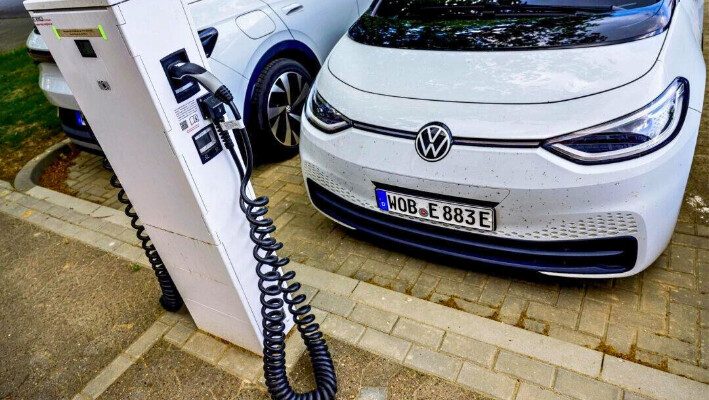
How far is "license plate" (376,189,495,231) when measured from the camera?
2.29 m

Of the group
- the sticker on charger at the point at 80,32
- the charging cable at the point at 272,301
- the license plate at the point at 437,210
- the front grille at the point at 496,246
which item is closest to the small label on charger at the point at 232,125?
the charging cable at the point at 272,301

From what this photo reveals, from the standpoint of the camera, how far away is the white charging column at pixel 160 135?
1.60 meters

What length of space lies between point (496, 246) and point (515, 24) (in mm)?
1202

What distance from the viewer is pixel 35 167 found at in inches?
197

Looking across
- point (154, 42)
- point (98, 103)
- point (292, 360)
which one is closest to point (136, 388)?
point (292, 360)

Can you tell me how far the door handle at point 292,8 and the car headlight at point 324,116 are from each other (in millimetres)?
1278

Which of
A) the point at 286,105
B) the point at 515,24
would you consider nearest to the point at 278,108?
the point at 286,105

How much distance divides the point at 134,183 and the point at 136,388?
105 cm

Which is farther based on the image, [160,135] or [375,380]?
[375,380]

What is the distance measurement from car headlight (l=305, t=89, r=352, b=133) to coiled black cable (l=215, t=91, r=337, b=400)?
2.32ft

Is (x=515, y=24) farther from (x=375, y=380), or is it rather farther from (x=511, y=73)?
(x=375, y=380)

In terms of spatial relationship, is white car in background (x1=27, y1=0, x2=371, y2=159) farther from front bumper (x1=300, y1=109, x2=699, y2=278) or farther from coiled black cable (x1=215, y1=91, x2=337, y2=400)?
coiled black cable (x1=215, y1=91, x2=337, y2=400)

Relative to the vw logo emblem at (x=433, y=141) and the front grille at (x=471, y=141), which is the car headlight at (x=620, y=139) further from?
the vw logo emblem at (x=433, y=141)

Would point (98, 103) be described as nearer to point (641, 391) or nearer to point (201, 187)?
point (201, 187)
